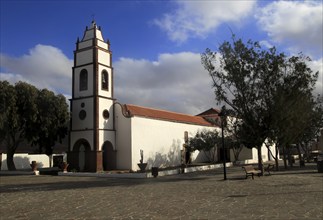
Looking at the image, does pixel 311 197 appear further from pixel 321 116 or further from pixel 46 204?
pixel 321 116

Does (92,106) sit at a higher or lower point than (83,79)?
lower

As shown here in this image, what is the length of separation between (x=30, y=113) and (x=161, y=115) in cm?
1333

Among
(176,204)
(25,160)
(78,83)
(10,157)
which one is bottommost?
(176,204)

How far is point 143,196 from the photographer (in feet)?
46.6

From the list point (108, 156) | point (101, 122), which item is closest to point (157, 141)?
point (108, 156)

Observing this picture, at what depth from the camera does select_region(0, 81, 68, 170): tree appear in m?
29.0

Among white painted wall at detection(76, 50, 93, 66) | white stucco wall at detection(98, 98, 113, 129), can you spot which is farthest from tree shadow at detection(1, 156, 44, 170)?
white painted wall at detection(76, 50, 93, 66)

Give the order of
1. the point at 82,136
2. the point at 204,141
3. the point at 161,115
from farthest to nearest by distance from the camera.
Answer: the point at 204,141 → the point at 161,115 → the point at 82,136

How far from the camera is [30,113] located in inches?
1175

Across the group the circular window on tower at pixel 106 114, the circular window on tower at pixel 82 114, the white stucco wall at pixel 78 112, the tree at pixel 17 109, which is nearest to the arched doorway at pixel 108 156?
the circular window on tower at pixel 106 114

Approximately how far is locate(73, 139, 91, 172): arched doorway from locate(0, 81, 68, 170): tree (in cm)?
229

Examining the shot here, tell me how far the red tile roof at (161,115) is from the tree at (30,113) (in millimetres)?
6251

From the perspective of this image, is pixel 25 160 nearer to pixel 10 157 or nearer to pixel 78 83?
pixel 10 157

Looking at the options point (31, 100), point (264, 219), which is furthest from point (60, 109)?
point (264, 219)
